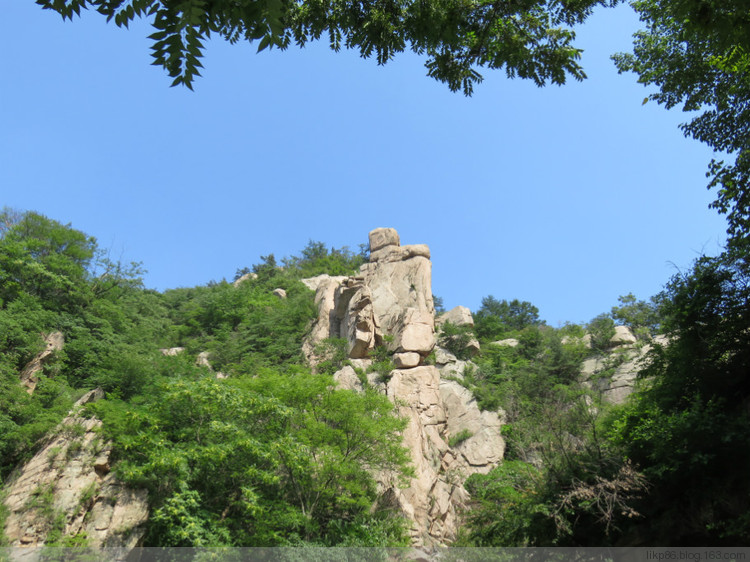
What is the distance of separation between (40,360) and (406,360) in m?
16.9

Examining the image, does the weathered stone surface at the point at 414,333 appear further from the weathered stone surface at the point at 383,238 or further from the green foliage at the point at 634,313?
the green foliage at the point at 634,313

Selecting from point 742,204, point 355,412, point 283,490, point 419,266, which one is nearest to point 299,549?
point 283,490

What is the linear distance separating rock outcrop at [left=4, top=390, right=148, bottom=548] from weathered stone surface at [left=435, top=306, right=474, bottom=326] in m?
22.2

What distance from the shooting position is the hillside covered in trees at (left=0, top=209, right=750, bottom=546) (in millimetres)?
9805

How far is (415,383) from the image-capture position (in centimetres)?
2644

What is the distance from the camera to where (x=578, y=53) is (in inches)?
152

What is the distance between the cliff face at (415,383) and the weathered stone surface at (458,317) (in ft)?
12.7

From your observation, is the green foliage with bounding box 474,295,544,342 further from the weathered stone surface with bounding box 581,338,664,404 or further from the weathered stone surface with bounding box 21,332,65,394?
the weathered stone surface with bounding box 21,332,65,394

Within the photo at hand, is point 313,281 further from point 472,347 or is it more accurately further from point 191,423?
point 191,423

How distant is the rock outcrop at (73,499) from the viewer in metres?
15.0

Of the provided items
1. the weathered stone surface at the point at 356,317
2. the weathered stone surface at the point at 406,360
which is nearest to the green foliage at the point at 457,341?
the weathered stone surface at the point at 406,360

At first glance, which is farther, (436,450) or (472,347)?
(472,347)

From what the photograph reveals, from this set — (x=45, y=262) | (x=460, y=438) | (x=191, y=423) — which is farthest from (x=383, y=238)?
(x=191, y=423)

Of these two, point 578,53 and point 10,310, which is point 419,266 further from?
point 578,53
